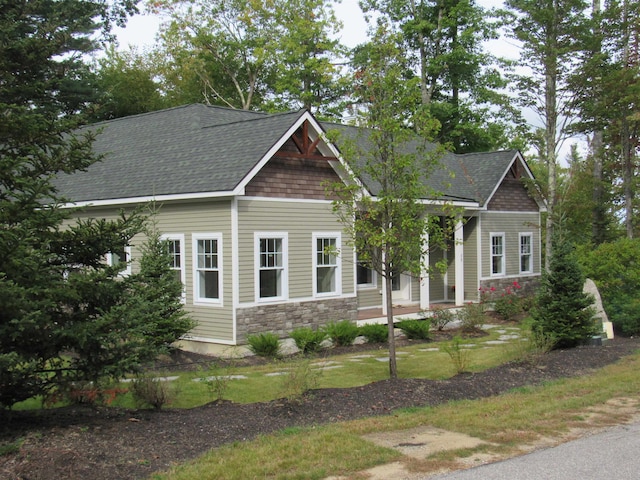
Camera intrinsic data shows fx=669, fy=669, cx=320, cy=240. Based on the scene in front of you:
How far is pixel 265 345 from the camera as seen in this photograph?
13.9 metres

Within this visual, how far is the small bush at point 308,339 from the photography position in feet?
46.9

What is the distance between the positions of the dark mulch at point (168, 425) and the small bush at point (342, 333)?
477 cm

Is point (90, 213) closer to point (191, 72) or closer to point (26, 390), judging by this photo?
point (26, 390)

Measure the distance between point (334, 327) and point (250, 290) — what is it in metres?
2.25

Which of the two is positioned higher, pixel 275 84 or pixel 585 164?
pixel 275 84

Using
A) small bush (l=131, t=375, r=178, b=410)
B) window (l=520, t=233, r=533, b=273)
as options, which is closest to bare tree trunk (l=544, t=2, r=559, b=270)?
window (l=520, t=233, r=533, b=273)

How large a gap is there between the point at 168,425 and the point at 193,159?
9801 millimetres

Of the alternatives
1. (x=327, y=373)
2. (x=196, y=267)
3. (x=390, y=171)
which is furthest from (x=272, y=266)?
(x=390, y=171)

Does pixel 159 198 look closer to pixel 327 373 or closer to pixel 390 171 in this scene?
pixel 327 373

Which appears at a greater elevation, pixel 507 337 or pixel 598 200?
pixel 598 200

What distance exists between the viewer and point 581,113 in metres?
22.8

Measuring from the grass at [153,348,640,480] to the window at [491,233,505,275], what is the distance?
1313 cm

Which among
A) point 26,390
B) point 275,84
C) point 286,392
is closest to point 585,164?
point 275,84

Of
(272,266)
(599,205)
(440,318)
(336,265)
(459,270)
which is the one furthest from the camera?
(599,205)
